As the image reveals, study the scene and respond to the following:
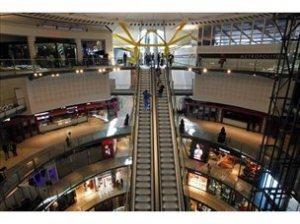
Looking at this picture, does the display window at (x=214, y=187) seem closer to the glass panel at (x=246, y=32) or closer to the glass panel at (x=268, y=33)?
the glass panel at (x=268, y=33)

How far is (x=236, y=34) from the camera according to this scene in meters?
19.8

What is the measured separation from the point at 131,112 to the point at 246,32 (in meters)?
11.0

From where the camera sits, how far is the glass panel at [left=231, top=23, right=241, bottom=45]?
19625 mm

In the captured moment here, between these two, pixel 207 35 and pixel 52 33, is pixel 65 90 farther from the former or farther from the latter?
pixel 207 35

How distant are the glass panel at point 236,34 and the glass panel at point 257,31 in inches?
47.8

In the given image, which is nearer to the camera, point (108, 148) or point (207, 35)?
point (108, 148)

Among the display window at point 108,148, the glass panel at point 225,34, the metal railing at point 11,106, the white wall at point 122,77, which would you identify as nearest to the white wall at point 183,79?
the glass panel at point 225,34

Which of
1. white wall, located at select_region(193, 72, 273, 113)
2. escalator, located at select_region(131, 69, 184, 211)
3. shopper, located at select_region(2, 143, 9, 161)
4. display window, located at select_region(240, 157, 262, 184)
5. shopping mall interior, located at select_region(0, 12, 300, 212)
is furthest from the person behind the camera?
white wall, located at select_region(193, 72, 273, 113)

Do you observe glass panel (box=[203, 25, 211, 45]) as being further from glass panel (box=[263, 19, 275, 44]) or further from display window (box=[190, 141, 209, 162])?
display window (box=[190, 141, 209, 162])

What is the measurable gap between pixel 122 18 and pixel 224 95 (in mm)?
10721

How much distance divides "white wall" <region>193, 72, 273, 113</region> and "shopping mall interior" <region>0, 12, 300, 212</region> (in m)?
0.08

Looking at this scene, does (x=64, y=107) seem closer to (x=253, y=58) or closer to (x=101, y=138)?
(x=101, y=138)

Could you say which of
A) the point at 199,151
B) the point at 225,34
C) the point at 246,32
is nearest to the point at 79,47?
the point at 225,34

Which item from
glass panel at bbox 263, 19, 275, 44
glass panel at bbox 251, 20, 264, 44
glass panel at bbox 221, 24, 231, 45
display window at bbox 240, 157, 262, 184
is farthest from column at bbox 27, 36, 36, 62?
display window at bbox 240, 157, 262, 184
